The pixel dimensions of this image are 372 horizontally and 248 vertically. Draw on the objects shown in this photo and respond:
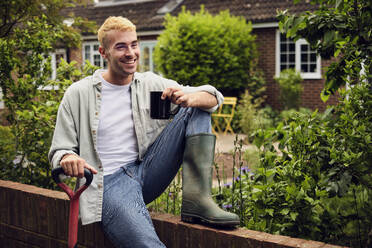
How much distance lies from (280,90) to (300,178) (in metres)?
11.0

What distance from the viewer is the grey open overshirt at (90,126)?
8.93ft

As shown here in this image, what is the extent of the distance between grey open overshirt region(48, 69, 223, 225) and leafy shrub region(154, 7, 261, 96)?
9448 mm

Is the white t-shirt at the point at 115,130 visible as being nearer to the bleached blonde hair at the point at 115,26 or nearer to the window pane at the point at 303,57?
the bleached blonde hair at the point at 115,26

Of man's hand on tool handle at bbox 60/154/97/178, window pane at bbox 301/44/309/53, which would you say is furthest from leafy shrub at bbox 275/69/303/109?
man's hand on tool handle at bbox 60/154/97/178

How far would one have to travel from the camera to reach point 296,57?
1416 cm

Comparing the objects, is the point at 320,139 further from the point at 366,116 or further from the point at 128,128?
the point at 128,128

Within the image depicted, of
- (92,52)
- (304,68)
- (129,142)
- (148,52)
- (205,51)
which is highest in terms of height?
(92,52)

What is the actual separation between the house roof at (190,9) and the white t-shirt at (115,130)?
976 centimetres

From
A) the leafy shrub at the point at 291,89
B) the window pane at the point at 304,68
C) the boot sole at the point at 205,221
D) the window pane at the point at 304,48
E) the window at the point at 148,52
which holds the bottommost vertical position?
the boot sole at the point at 205,221

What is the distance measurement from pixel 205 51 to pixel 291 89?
258 centimetres

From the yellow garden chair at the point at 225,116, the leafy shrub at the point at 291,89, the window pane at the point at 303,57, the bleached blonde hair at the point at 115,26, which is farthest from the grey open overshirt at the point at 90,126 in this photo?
the window pane at the point at 303,57

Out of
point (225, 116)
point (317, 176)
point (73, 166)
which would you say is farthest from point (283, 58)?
point (73, 166)

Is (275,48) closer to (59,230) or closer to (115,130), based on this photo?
(59,230)

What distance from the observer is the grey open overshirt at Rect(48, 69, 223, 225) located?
2.72 metres
